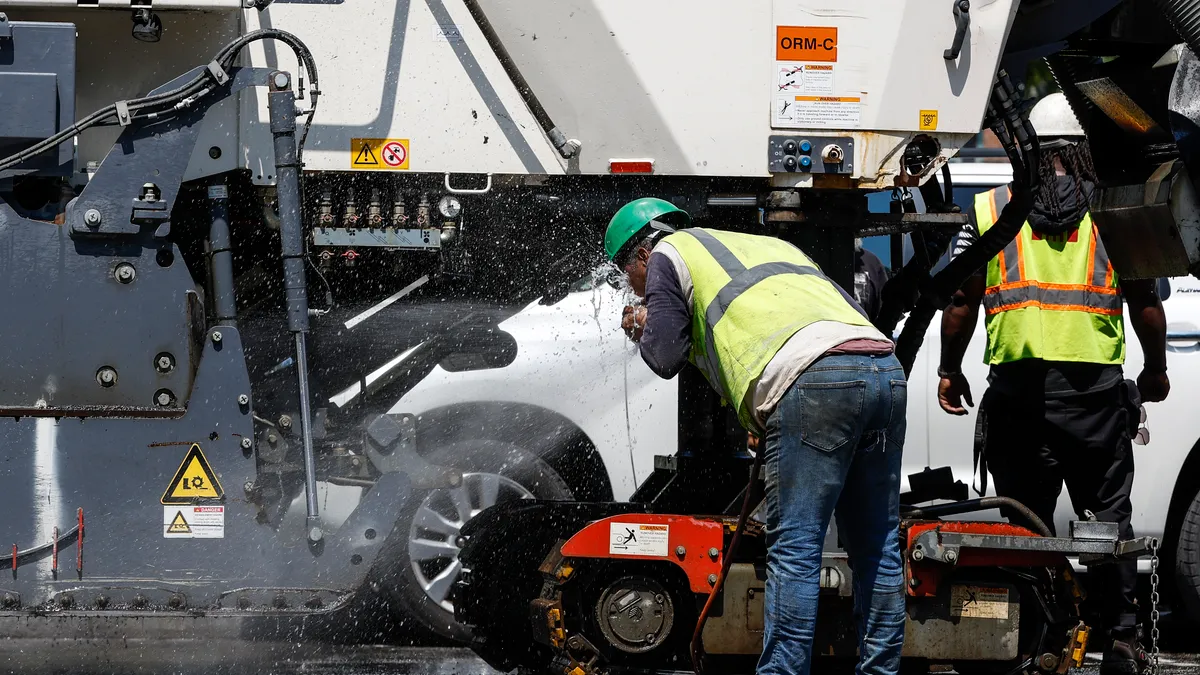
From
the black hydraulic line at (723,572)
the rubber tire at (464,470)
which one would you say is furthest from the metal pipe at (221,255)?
the black hydraulic line at (723,572)

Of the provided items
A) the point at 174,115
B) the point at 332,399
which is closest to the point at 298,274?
the point at 174,115

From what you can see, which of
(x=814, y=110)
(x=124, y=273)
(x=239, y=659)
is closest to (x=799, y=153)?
(x=814, y=110)

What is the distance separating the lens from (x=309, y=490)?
168 inches

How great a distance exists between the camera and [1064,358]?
16.9 feet

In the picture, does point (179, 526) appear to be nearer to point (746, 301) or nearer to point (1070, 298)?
point (746, 301)

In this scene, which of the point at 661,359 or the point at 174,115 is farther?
the point at 174,115

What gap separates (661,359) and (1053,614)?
1.74m

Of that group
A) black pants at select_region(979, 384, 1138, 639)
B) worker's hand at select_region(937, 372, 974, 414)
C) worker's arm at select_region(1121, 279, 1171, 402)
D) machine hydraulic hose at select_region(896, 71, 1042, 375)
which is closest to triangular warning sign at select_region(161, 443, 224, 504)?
machine hydraulic hose at select_region(896, 71, 1042, 375)

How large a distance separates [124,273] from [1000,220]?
3.01 meters

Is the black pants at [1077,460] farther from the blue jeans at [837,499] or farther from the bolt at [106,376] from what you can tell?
the bolt at [106,376]

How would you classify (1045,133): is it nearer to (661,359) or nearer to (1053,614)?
(1053,614)

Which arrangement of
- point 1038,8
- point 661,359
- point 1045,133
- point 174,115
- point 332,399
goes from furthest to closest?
point 1045,133 < point 332,399 < point 1038,8 < point 174,115 < point 661,359

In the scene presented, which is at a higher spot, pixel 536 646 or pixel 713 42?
pixel 713 42

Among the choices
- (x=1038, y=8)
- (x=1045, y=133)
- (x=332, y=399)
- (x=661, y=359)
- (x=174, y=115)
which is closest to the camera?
(x=661, y=359)
